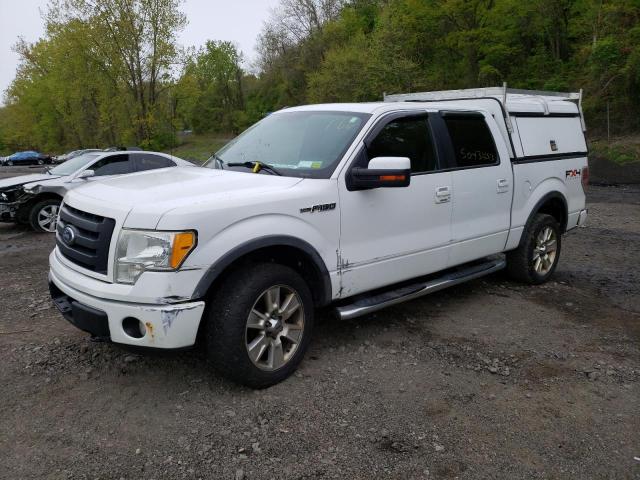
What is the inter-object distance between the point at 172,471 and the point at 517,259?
4.28 meters

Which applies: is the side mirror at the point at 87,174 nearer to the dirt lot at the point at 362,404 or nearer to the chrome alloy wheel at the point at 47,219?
the chrome alloy wheel at the point at 47,219

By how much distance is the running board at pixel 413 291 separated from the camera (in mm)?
3949

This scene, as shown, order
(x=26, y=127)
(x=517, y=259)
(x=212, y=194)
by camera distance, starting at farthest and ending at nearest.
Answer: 1. (x=26, y=127)
2. (x=517, y=259)
3. (x=212, y=194)

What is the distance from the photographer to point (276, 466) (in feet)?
9.31

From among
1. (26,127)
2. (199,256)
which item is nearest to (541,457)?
(199,256)

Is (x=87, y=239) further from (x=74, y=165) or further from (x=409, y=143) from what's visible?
(x=74, y=165)

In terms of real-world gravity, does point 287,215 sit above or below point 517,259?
above

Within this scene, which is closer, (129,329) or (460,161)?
(129,329)

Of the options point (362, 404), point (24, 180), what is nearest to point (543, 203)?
point (362, 404)

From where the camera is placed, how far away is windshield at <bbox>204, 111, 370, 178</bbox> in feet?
13.0

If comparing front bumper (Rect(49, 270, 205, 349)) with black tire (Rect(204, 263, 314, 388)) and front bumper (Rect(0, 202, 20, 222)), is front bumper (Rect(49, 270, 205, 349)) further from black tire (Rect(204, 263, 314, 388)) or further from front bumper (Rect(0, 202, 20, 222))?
front bumper (Rect(0, 202, 20, 222))

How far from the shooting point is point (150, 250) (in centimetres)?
310

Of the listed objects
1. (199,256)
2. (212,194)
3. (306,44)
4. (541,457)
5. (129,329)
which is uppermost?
(306,44)

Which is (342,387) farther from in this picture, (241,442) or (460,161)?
(460,161)
